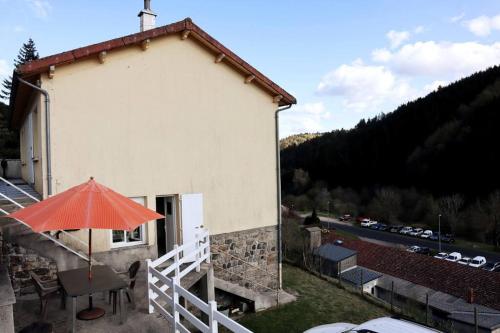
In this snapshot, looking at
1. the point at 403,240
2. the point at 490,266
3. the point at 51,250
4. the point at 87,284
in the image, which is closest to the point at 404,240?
the point at 403,240

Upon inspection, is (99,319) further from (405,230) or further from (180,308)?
(405,230)

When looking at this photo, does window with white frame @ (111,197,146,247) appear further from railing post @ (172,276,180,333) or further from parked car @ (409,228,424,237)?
parked car @ (409,228,424,237)

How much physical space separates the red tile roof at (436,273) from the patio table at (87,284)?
24887mm

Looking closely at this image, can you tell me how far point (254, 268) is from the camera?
41.5 ft

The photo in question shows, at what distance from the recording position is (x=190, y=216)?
11.0 meters

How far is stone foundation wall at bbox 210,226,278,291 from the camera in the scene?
11.8 meters

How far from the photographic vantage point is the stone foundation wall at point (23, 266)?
8250 millimetres

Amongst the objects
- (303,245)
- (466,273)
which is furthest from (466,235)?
(303,245)

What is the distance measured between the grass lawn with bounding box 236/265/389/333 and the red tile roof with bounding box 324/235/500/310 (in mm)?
14624

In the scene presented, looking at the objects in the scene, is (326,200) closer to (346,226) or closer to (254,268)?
(346,226)

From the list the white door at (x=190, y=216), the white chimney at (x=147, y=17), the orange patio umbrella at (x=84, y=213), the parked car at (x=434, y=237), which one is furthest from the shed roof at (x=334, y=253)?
the parked car at (x=434, y=237)

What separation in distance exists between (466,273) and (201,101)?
24880 mm

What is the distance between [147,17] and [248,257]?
8.44 metres

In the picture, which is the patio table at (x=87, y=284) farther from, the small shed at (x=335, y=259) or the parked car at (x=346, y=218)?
the parked car at (x=346, y=218)
